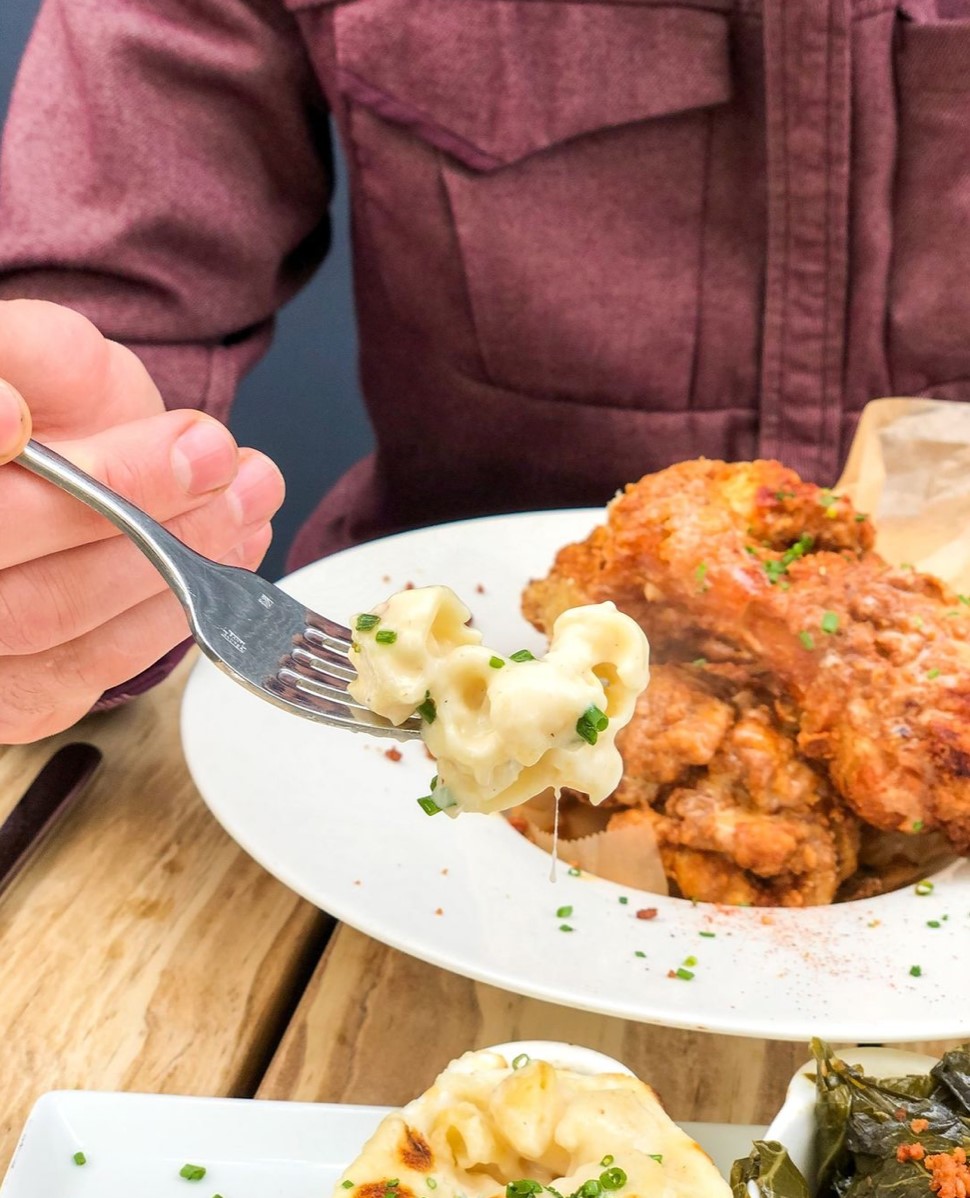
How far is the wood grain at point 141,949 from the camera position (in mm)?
1221

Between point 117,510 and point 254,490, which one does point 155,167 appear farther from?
point 117,510

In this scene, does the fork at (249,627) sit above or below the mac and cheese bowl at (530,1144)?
above

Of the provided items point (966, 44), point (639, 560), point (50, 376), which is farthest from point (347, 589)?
point (966, 44)

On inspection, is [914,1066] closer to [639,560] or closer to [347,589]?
[639,560]

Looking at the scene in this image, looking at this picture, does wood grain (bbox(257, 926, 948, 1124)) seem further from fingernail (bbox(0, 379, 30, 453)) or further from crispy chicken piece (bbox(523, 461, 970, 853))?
fingernail (bbox(0, 379, 30, 453))

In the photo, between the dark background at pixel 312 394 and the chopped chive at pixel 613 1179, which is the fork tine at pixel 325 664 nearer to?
the chopped chive at pixel 613 1179

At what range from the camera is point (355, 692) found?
3.23ft

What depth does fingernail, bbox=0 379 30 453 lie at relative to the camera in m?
0.87

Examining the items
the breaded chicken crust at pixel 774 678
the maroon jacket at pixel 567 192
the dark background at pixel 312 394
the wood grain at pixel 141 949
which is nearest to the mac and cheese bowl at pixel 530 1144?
the wood grain at pixel 141 949

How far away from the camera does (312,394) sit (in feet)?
12.3

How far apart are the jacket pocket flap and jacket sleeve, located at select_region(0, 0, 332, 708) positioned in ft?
0.68

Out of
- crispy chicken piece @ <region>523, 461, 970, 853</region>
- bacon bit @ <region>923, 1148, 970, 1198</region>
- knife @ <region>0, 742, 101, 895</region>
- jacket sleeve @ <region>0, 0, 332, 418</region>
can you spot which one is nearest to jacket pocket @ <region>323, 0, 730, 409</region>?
jacket sleeve @ <region>0, 0, 332, 418</region>

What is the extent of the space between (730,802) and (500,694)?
62 cm

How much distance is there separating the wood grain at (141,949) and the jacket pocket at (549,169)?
1.04 metres
